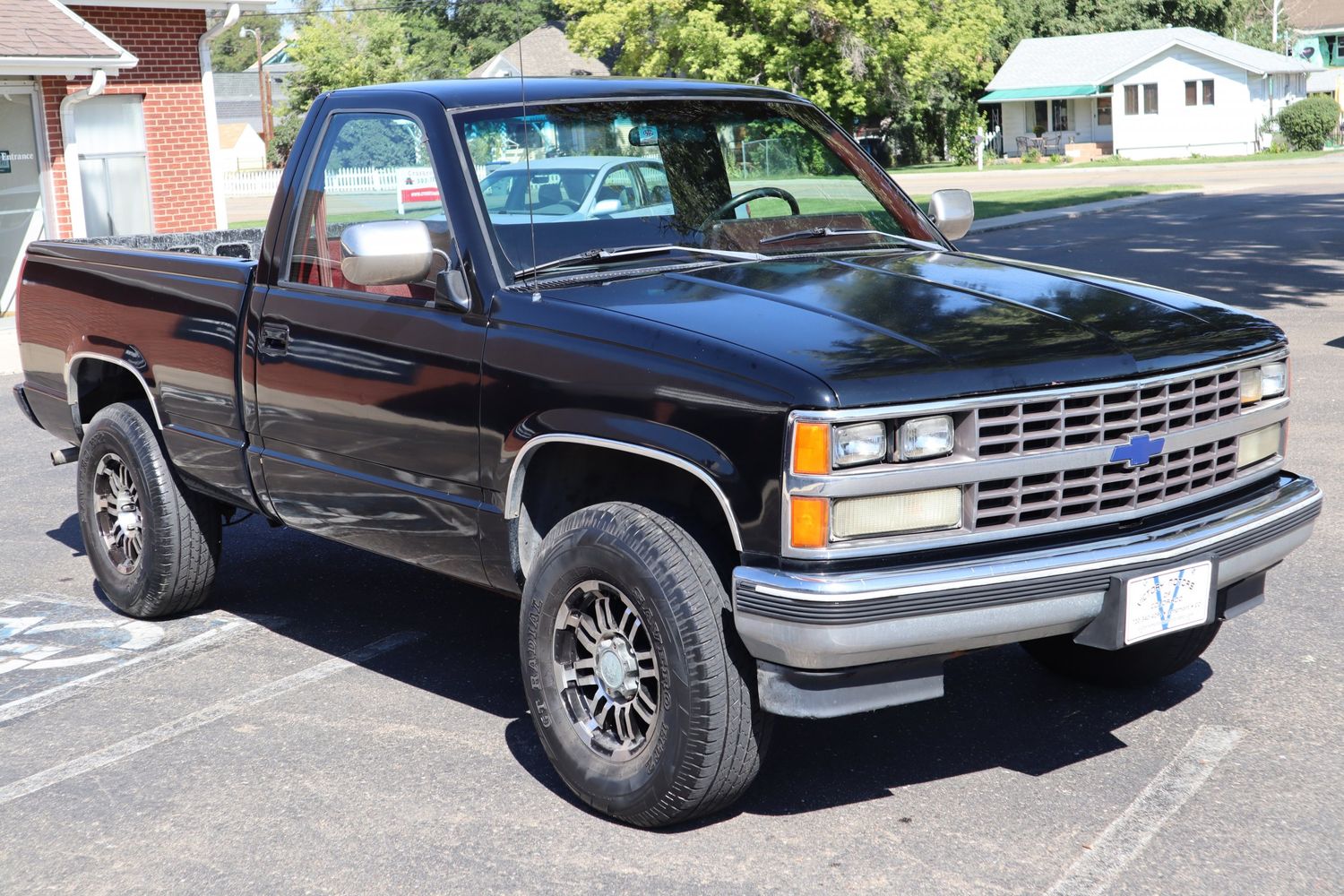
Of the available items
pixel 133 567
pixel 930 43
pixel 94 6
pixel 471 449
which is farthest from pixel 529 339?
pixel 930 43

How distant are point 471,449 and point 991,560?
1566 millimetres

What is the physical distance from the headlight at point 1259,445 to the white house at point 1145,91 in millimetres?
59759

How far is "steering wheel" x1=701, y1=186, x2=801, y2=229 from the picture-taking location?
502 cm

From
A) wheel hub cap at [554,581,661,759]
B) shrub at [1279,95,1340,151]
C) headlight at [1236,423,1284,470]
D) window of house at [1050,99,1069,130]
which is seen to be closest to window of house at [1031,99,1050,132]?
window of house at [1050,99,1069,130]

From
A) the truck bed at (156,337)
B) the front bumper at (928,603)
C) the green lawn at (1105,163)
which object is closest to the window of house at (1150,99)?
the green lawn at (1105,163)

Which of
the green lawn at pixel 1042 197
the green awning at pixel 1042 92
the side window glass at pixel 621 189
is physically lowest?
the green lawn at pixel 1042 197

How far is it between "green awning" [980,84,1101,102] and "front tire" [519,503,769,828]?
205ft

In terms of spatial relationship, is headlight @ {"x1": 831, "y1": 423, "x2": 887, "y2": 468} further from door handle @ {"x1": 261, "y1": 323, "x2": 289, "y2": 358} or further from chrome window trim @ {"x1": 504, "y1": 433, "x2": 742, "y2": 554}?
door handle @ {"x1": 261, "y1": 323, "x2": 289, "y2": 358}

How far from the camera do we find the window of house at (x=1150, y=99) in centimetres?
6225

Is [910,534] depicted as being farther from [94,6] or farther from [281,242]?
[94,6]

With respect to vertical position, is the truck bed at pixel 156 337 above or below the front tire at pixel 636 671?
above

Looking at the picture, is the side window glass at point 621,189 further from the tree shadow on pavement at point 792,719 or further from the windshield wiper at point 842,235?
the tree shadow on pavement at point 792,719

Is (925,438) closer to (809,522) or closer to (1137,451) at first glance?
(809,522)

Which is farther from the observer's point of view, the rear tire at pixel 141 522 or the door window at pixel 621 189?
the rear tire at pixel 141 522
